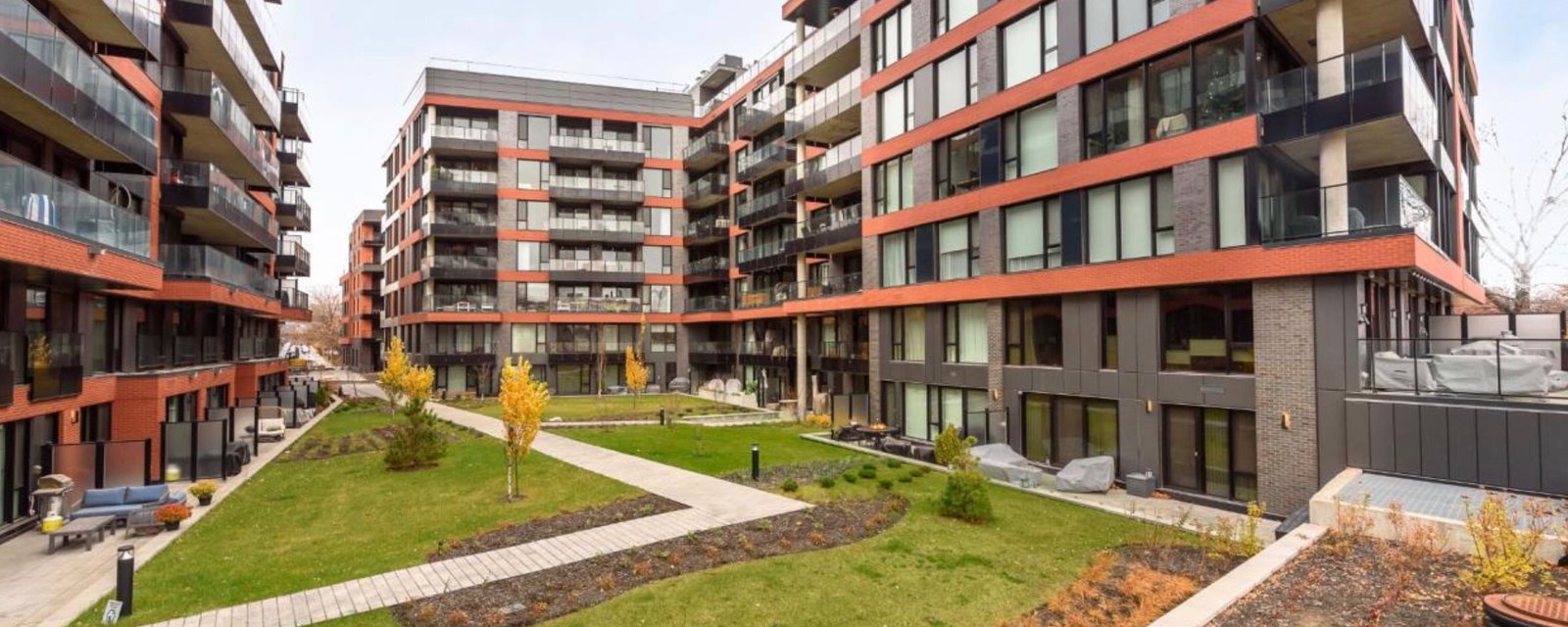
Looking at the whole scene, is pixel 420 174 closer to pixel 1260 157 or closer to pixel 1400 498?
pixel 1260 157

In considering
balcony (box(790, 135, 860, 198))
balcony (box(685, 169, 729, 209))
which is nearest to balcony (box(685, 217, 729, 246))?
balcony (box(685, 169, 729, 209))

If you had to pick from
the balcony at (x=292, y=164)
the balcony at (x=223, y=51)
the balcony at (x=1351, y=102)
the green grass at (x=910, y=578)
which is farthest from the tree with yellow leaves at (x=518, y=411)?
the balcony at (x=292, y=164)

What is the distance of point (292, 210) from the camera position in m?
45.4

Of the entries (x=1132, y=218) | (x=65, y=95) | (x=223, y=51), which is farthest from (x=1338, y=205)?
(x=223, y=51)

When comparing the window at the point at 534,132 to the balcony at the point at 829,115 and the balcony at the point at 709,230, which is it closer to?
the balcony at the point at 709,230

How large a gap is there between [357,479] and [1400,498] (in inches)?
1007

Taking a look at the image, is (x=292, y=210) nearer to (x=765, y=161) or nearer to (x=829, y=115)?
(x=765, y=161)

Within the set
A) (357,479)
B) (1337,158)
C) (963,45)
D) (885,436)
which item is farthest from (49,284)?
(1337,158)

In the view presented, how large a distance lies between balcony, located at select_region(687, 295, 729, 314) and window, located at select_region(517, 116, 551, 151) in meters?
15.6

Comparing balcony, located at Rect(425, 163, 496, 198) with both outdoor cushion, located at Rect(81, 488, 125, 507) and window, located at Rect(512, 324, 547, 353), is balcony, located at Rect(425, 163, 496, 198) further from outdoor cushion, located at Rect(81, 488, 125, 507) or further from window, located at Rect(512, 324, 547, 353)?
outdoor cushion, located at Rect(81, 488, 125, 507)

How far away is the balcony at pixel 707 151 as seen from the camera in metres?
54.2

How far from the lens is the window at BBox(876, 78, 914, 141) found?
2930 centimetres

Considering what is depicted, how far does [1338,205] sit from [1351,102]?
226 centimetres

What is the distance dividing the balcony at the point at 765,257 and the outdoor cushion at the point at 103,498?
94.7ft
